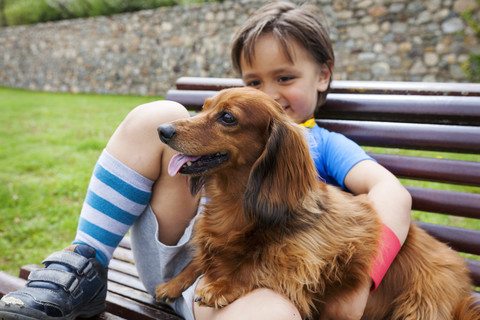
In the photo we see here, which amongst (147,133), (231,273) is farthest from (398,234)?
(147,133)

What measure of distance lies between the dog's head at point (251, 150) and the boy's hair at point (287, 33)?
544mm

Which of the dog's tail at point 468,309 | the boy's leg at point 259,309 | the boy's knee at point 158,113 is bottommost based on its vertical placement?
the dog's tail at point 468,309

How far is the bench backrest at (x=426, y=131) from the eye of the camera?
Answer: 5.43 ft

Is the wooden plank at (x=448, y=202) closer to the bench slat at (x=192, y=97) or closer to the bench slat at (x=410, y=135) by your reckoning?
the bench slat at (x=410, y=135)

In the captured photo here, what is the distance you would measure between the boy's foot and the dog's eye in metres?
0.70

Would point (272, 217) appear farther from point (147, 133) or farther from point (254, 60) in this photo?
point (254, 60)

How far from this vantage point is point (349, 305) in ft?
4.34

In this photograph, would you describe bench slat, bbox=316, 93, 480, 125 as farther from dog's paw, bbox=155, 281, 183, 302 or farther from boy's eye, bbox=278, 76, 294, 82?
dog's paw, bbox=155, 281, 183, 302

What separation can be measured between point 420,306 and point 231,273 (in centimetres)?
64

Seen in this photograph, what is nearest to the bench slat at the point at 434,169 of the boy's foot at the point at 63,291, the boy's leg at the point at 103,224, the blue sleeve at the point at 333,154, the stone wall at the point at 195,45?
the blue sleeve at the point at 333,154

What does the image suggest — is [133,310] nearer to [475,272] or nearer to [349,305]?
[349,305]

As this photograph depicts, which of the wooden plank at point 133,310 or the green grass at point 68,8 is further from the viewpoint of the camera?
the green grass at point 68,8

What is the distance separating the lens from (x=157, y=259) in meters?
1.66

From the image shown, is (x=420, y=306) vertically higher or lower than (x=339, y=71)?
higher
